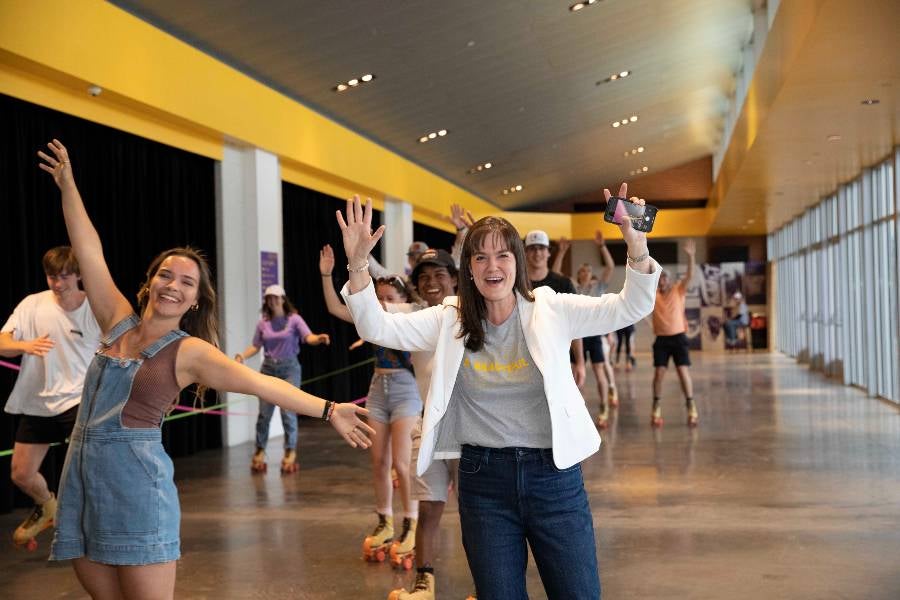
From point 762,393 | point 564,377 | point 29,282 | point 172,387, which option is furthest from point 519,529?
point 762,393

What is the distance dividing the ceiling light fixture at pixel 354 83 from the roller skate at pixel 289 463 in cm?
481

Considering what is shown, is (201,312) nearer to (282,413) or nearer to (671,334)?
(282,413)

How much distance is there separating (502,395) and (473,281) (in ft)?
1.17

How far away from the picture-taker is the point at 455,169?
65.6 ft

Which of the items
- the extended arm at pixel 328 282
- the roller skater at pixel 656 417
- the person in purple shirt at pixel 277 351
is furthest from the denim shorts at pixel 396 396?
the roller skater at pixel 656 417

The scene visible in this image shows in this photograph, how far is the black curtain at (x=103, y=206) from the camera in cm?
718

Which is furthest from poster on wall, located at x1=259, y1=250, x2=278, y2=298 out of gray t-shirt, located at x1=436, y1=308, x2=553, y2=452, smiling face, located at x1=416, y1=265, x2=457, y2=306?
gray t-shirt, located at x1=436, y1=308, x2=553, y2=452

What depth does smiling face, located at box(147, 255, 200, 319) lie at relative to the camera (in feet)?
9.95

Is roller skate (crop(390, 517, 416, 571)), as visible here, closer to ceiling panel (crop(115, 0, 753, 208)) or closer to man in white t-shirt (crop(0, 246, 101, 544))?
man in white t-shirt (crop(0, 246, 101, 544))

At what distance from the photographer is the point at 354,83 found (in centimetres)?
1193

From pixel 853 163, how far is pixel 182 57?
9857 mm

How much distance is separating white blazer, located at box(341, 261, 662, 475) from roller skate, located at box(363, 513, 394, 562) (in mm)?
2577

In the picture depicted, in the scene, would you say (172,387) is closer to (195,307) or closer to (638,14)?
(195,307)

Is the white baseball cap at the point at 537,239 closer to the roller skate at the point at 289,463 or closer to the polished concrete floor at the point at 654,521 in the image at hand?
the polished concrete floor at the point at 654,521
